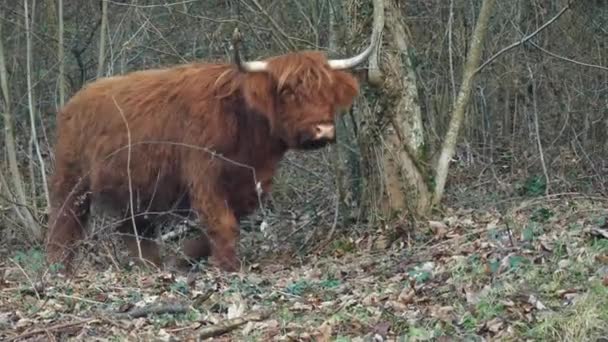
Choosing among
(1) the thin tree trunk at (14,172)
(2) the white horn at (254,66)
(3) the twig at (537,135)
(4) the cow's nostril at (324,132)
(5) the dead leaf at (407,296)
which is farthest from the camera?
(1) the thin tree trunk at (14,172)

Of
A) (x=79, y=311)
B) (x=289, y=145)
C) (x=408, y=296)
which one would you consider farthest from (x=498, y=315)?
(x=289, y=145)

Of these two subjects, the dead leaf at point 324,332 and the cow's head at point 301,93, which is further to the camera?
the cow's head at point 301,93

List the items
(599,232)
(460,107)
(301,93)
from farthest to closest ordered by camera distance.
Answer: (460,107)
(301,93)
(599,232)

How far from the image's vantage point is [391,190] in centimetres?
1008

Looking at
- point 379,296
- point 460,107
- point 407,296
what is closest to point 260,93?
point 460,107

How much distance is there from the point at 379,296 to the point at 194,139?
323 centimetres

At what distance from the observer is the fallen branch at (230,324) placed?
647cm

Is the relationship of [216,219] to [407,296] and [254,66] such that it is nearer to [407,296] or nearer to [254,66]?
[254,66]

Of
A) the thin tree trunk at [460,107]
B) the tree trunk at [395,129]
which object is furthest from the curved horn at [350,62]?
the thin tree trunk at [460,107]

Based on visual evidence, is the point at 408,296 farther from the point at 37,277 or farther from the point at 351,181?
the point at 351,181

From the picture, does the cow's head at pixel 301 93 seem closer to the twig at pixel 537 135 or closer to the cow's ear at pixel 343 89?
the cow's ear at pixel 343 89

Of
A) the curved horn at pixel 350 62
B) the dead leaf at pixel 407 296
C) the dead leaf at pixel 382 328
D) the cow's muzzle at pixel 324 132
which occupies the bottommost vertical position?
the dead leaf at pixel 407 296

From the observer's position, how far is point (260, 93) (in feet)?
31.8

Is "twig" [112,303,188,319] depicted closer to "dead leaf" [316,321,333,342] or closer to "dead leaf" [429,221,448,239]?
"dead leaf" [316,321,333,342]
